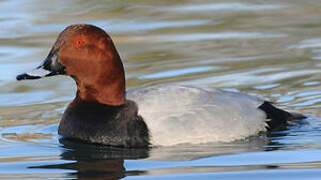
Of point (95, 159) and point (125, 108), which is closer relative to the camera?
point (95, 159)

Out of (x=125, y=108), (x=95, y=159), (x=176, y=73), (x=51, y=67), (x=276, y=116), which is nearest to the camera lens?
(x=95, y=159)

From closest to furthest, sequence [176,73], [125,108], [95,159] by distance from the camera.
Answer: [95,159], [125,108], [176,73]

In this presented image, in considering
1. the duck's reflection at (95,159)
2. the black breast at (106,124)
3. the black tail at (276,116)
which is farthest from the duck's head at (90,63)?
the black tail at (276,116)

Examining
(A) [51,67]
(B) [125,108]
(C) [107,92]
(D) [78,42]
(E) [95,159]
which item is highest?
(D) [78,42]

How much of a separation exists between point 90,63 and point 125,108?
17.6 inches

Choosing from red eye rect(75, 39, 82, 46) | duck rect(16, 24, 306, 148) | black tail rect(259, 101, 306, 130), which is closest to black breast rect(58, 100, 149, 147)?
duck rect(16, 24, 306, 148)

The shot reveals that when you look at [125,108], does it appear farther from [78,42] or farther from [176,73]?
[176,73]

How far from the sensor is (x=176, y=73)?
884 cm

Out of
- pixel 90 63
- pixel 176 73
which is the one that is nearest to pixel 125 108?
pixel 90 63

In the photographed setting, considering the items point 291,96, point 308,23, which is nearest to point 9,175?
point 291,96

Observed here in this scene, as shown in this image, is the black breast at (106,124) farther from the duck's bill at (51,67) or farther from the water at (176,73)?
the duck's bill at (51,67)

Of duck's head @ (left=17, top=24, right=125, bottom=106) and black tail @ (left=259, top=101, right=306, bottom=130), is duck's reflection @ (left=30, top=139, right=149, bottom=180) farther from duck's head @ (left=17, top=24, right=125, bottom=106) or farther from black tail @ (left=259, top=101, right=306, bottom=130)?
black tail @ (left=259, top=101, right=306, bottom=130)

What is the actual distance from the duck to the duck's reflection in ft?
0.23

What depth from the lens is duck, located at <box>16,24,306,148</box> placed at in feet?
20.4
